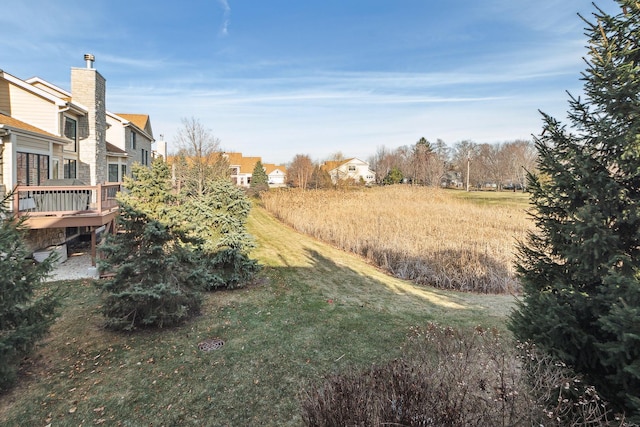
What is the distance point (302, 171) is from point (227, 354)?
36337 millimetres

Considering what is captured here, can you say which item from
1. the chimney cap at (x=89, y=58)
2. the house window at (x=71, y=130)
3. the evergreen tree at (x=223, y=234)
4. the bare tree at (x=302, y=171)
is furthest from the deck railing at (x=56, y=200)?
the bare tree at (x=302, y=171)

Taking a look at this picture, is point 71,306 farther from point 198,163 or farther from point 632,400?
point 198,163

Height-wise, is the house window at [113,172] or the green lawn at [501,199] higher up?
the house window at [113,172]

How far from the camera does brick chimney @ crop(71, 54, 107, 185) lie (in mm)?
15023

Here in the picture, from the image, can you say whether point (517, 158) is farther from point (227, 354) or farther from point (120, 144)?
point (227, 354)

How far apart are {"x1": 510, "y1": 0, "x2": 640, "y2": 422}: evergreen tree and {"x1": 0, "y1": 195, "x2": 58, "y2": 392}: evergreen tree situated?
592 centimetres

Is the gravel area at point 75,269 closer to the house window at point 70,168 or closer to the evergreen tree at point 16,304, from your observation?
the evergreen tree at point 16,304

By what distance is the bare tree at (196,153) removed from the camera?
20.7 metres

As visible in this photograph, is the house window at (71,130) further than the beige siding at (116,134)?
No

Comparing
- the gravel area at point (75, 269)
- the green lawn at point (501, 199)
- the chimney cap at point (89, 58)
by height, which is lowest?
the gravel area at point (75, 269)

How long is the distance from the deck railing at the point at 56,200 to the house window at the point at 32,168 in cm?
251

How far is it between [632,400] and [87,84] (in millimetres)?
20068

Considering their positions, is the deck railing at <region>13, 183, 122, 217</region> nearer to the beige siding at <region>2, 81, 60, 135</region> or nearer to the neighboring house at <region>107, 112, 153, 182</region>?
the beige siding at <region>2, 81, 60, 135</region>

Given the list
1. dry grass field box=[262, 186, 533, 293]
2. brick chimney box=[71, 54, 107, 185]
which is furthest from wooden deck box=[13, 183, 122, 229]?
dry grass field box=[262, 186, 533, 293]
